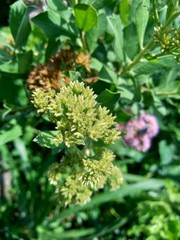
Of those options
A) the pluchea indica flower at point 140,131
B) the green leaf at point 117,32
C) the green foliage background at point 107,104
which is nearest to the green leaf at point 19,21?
the green foliage background at point 107,104

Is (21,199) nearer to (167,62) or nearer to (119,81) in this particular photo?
(119,81)

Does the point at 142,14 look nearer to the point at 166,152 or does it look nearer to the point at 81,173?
the point at 81,173

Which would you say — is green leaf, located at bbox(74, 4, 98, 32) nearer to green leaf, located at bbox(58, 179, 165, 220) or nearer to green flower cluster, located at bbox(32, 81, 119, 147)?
green flower cluster, located at bbox(32, 81, 119, 147)

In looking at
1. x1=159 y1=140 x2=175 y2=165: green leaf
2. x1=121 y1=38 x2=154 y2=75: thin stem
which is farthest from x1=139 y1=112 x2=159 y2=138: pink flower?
x1=121 y1=38 x2=154 y2=75: thin stem

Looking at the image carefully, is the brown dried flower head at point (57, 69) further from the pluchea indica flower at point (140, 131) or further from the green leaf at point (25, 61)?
the pluchea indica flower at point (140, 131)

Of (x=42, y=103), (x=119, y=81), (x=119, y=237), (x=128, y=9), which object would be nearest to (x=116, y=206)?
(x=119, y=237)
